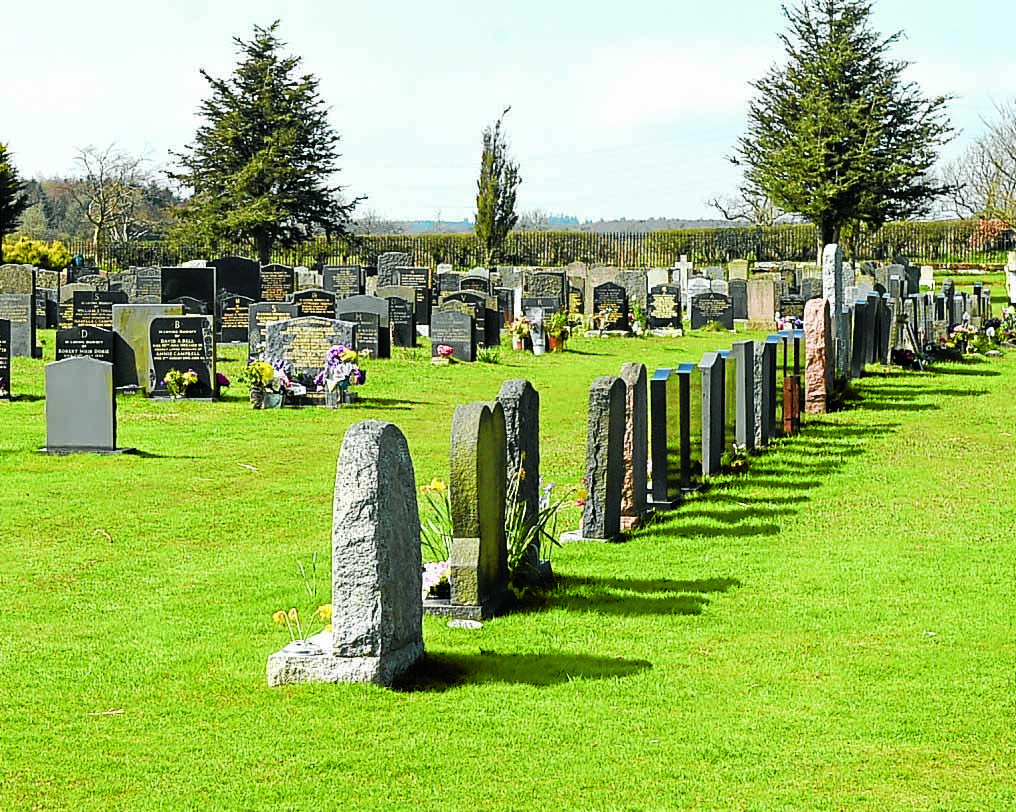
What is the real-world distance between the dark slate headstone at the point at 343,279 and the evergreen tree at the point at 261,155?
23340 millimetres

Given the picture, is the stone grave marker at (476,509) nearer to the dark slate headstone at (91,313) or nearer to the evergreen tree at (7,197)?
the dark slate headstone at (91,313)

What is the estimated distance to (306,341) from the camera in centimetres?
2047

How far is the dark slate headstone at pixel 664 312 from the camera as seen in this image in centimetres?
3659

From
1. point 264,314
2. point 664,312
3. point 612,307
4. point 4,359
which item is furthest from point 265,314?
point 664,312

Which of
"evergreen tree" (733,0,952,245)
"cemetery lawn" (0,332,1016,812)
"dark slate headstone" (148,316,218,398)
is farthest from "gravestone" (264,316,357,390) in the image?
"evergreen tree" (733,0,952,245)

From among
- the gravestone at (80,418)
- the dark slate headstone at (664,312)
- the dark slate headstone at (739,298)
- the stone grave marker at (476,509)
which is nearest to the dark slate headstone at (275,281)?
the dark slate headstone at (664,312)

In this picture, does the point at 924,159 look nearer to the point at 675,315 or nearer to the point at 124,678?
the point at 675,315

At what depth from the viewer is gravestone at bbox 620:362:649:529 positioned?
407 inches

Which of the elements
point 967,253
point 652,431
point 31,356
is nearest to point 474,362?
point 31,356

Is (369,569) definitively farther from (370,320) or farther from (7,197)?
(7,197)

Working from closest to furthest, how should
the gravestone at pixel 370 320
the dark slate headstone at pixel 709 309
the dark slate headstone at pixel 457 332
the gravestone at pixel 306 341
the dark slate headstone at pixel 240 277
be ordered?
the gravestone at pixel 306 341, the dark slate headstone at pixel 457 332, the gravestone at pixel 370 320, the dark slate headstone at pixel 240 277, the dark slate headstone at pixel 709 309

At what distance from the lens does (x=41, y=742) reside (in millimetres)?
5828

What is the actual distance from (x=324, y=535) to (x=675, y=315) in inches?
1055

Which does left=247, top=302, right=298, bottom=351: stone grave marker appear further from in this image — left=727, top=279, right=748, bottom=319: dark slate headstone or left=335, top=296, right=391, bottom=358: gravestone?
left=727, top=279, right=748, bottom=319: dark slate headstone
